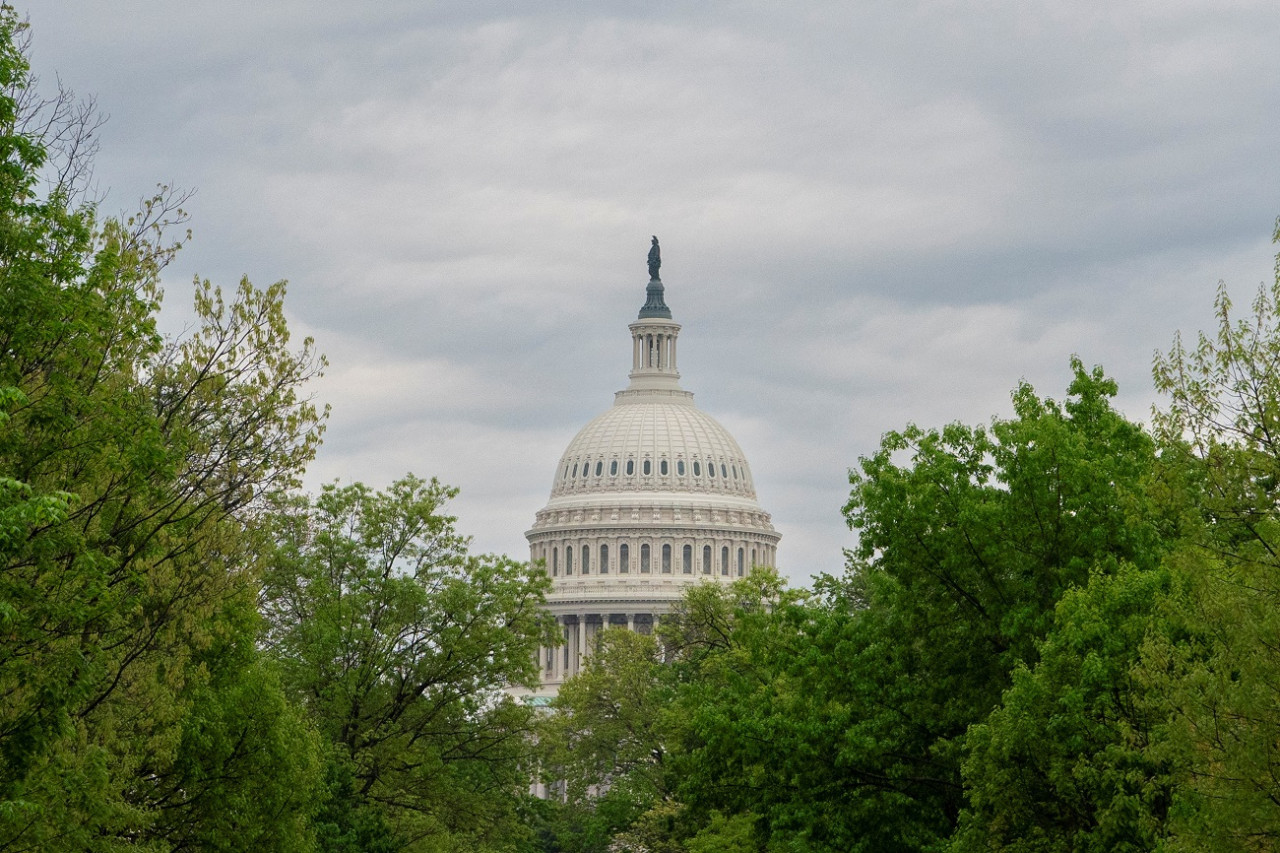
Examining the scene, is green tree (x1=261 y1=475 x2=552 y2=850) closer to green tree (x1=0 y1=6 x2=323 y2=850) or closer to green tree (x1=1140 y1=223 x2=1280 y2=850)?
green tree (x1=0 y1=6 x2=323 y2=850)

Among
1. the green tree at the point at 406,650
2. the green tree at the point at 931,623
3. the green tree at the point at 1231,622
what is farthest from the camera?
the green tree at the point at 406,650

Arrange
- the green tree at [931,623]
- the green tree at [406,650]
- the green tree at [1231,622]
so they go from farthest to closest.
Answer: the green tree at [406,650] < the green tree at [931,623] < the green tree at [1231,622]

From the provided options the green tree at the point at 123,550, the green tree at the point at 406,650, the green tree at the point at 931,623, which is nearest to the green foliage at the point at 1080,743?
the green tree at the point at 931,623

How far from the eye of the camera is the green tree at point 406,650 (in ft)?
181

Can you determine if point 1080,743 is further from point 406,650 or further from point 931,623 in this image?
point 406,650

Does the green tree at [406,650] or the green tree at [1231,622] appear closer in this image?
the green tree at [1231,622]

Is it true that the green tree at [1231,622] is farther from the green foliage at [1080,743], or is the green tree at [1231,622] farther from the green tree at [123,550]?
the green tree at [123,550]

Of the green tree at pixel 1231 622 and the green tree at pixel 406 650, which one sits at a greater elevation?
the green tree at pixel 406 650

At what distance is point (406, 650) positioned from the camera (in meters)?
56.8

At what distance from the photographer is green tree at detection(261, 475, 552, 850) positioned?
55.1 metres

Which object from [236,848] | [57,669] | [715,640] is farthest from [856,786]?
[715,640]

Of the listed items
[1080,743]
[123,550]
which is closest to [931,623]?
[1080,743]

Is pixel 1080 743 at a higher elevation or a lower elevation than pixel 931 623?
lower

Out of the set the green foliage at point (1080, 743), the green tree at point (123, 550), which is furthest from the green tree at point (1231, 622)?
the green tree at point (123, 550)
